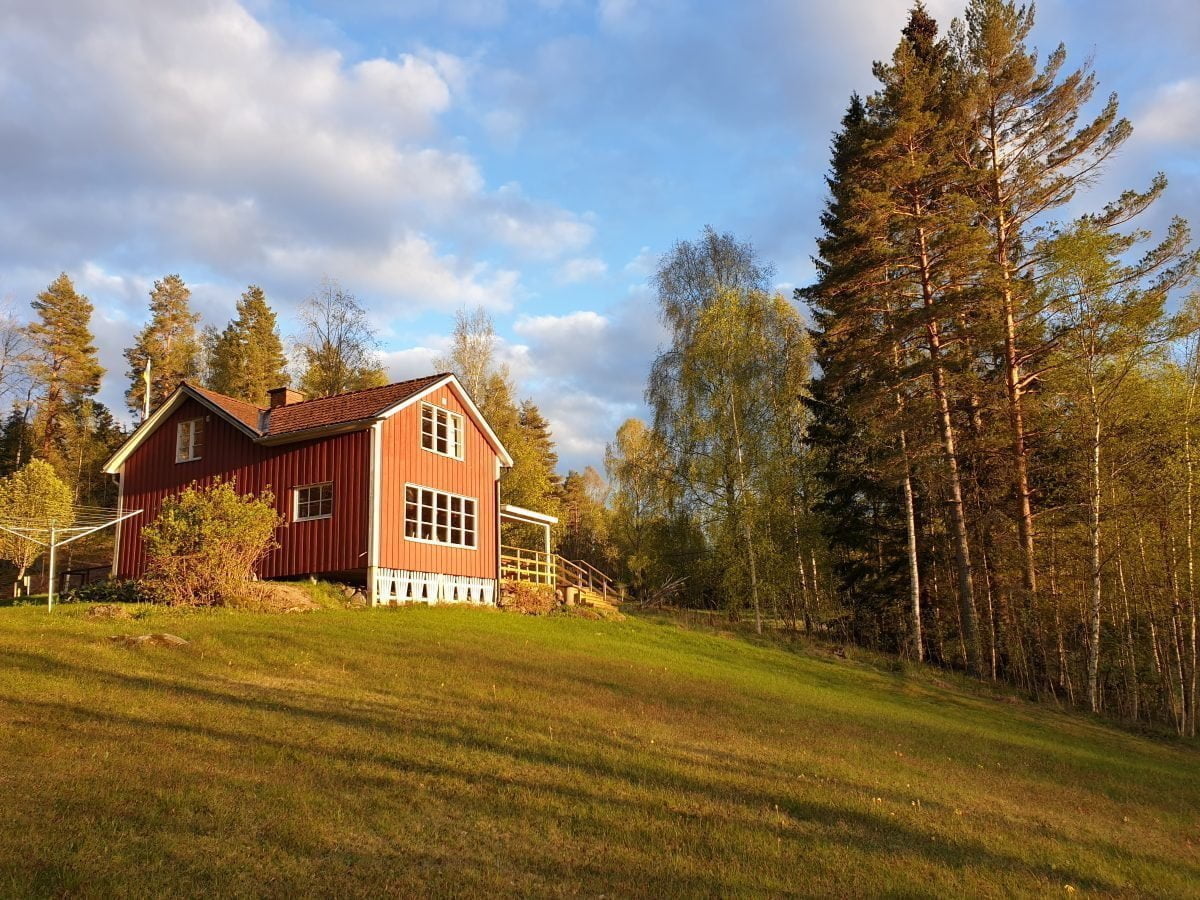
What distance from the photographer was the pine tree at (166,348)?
45.4 m

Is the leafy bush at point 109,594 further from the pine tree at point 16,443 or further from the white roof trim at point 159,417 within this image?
the pine tree at point 16,443

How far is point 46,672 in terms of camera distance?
33.0 feet

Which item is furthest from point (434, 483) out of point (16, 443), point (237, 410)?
point (16, 443)

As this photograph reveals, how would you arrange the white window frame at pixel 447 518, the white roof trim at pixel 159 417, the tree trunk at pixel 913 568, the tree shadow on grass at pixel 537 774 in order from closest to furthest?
the tree shadow on grass at pixel 537 774
the white window frame at pixel 447 518
the tree trunk at pixel 913 568
the white roof trim at pixel 159 417

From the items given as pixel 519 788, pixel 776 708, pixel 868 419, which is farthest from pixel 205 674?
pixel 868 419

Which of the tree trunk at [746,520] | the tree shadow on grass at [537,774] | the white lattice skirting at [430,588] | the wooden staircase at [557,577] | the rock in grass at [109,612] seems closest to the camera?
the tree shadow on grass at [537,774]

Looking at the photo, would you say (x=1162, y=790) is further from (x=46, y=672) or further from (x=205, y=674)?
(x=46, y=672)

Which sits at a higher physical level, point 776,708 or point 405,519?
point 405,519

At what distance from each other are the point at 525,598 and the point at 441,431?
5877mm

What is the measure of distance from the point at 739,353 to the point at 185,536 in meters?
18.6

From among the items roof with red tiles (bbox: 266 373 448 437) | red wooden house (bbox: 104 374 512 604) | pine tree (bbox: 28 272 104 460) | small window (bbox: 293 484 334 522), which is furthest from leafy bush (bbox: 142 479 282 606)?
pine tree (bbox: 28 272 104 460)

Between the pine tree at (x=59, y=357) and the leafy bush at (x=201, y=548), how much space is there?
99.3 feet

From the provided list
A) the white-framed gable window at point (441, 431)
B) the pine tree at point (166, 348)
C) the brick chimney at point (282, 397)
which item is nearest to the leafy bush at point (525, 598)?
the white-framed gable window at point (441, 431)

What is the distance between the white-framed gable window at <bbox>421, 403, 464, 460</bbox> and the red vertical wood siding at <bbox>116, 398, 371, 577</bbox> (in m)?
2.39
